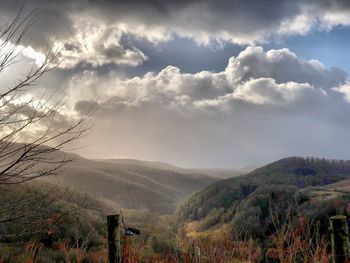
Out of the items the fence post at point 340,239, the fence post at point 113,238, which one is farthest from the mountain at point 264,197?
the fence post at point 113,238

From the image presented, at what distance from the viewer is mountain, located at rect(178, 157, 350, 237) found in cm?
4081

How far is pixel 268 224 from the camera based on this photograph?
42344 mm

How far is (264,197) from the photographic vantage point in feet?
181

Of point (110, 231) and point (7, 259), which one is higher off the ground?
point (110, 231)

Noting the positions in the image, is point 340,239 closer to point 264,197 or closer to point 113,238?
point 113,238

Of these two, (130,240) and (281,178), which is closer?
(130,240)

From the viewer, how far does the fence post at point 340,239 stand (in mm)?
7059

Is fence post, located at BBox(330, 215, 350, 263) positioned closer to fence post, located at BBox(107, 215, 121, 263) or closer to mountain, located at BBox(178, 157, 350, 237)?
mountain, located at BBox(178, 157, 350, 237)

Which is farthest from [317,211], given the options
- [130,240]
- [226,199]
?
[226,199]

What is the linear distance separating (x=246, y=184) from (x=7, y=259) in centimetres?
6763

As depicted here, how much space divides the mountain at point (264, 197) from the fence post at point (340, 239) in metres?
0.68

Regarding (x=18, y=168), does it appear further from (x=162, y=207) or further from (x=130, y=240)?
(x=162, y=207)

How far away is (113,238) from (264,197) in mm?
48826

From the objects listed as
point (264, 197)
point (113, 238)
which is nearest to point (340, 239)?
point (113, 238)
